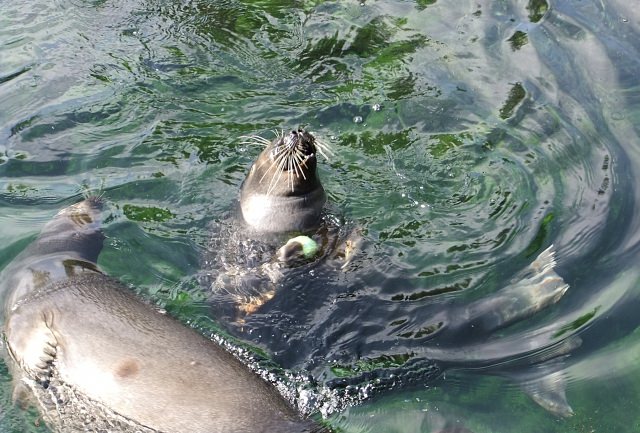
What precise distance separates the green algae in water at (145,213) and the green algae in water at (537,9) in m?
5.50

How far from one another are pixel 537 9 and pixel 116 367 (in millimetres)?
7486

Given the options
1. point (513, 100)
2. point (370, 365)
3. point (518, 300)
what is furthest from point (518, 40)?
point (370, 365)

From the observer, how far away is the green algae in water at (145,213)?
721 centimetres

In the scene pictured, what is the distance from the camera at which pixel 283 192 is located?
6523 millimetres

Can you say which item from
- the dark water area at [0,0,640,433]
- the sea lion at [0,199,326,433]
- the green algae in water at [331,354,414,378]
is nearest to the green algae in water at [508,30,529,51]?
the dark water area at [0,0,640,433]

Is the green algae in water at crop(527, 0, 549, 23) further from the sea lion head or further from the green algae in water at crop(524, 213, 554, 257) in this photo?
the sea lion head

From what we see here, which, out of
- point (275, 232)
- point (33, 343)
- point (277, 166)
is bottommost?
point (33, 343)

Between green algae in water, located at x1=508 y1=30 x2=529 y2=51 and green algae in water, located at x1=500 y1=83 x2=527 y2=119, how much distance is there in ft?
2.46

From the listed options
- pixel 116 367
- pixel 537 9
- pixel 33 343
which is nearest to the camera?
pixel 116 367

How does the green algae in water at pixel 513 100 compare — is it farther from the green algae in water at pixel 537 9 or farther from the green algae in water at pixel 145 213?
the green algae in water at pixel 145 213

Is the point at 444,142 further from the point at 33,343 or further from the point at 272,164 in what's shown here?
the point at 33,343

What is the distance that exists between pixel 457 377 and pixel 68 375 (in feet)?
9.28

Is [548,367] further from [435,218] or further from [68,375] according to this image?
[68,375]

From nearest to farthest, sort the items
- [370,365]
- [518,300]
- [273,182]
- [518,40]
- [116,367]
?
1. [116,367]
2. [370,365]
3. [518,300]
4. [273,182]
5. [518,40]
